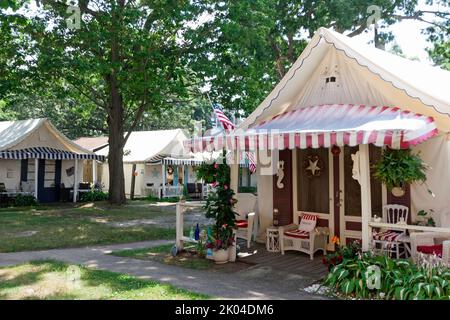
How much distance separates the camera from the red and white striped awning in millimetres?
6434

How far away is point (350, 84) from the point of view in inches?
343

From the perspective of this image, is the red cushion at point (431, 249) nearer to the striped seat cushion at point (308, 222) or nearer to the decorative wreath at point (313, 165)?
the striped seat cushion at point (308, 222)

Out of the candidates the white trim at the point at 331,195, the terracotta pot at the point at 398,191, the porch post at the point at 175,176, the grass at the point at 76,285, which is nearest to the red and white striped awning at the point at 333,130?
the white trim at the point at 331,195

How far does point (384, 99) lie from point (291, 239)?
3.55m

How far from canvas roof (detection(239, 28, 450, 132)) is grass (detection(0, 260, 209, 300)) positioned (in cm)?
435

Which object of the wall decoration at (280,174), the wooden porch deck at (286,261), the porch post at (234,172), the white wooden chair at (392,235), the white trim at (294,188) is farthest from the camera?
the wall decoration at (280,174)

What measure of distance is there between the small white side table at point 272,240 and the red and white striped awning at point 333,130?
2367 millimetres

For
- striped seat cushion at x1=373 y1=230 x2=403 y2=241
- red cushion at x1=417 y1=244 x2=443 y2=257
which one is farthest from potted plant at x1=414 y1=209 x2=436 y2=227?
red cushion at x1=417 y1=244 x2=443 y2=257

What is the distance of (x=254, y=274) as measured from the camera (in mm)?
7758

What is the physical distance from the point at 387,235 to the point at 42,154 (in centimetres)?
1838

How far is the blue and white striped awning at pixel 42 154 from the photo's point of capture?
20.4 meters

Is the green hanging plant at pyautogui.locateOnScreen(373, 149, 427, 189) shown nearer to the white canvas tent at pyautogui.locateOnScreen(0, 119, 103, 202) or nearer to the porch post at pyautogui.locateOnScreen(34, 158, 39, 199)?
the white canvas tent at pyautogui.locateOnScreen(0, 119, 103, 202)

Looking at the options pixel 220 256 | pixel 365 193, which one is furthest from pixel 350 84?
pixel 220 256
